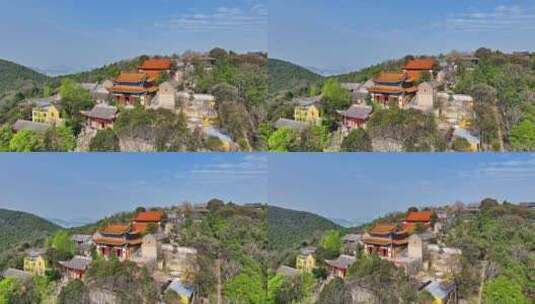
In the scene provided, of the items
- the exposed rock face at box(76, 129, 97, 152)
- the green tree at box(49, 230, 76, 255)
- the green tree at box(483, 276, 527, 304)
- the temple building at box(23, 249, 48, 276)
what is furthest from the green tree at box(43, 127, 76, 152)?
the green tree at box(483, 276, 527, 304)

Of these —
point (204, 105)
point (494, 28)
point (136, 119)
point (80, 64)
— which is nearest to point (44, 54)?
point (80, 64)

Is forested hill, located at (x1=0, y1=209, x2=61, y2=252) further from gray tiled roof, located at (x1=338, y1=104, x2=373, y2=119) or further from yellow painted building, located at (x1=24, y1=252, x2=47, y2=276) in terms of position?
gray tiled roof, located at (x1=338, y1=104, x2=373, y2=119)

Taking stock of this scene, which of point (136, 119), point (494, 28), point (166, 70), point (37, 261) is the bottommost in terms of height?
point (37, 261)

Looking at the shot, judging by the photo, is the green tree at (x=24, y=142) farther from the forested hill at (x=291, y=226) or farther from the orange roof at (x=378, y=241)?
the orange roof at (x=378, y=241)

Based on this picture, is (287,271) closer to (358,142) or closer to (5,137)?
(358,142)

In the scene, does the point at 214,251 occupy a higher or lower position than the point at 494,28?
lower

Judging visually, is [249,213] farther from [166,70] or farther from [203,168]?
[166,70]
